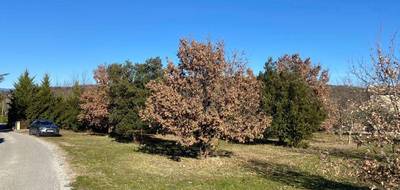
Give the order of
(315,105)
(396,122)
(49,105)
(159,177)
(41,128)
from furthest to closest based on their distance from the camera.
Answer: (49,105) < (41,128) < (315,105) < (159,177) < (396,122)

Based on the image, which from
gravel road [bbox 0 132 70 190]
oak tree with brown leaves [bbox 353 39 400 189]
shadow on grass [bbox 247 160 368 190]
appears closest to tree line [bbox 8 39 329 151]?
shadow on grass [bbox 247 160 368 190]

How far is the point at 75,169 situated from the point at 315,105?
19.2m

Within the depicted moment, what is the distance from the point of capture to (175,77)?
20656 millimetres

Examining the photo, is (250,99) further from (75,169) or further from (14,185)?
(14,185)

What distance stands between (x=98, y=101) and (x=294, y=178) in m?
24.9

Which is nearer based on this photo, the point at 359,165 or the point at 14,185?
the point at 359,165

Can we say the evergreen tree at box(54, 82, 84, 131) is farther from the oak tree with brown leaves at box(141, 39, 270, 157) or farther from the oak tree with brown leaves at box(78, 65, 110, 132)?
the oak tree with brown leaves at box(141, 39, 270, 157)

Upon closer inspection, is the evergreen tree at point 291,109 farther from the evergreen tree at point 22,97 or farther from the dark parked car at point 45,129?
the evergreen tree at point 22,97

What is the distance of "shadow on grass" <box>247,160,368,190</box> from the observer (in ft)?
45.9

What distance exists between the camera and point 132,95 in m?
31.7

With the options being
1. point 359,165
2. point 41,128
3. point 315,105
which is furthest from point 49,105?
point 359,165

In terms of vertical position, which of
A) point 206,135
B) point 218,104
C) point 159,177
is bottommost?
point 159,177

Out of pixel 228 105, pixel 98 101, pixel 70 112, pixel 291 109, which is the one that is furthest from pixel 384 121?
pixel 70 112

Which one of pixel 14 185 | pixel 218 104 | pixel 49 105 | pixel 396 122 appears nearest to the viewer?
pixel 396 122
